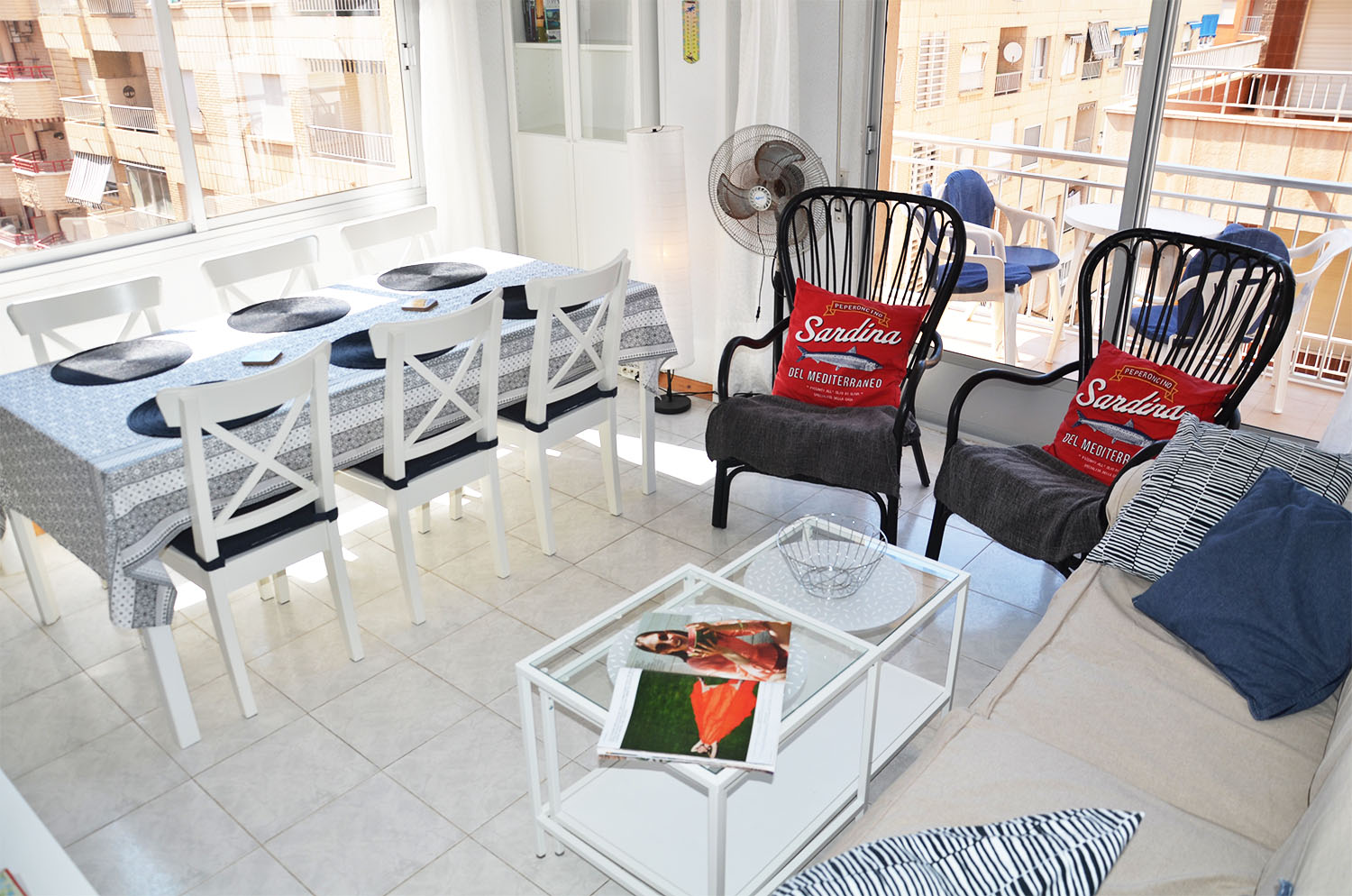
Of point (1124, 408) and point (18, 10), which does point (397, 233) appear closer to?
point (18, 10)

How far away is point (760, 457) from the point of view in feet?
10.6

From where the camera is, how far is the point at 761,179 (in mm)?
3762

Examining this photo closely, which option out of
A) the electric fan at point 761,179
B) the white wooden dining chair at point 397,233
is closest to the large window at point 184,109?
the white wooden dining chair at point 397,233

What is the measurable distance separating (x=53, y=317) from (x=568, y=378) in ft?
5.12

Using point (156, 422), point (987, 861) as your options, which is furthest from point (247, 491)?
point (987, 861)

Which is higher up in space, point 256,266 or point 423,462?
point 256,266

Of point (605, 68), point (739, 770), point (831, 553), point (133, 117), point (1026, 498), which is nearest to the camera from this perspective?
point (739, 770)

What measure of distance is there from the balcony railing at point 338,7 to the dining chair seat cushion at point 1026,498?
3240 mm

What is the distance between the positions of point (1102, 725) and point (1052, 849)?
600 millimetres

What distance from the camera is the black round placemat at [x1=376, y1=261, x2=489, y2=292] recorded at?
358 cm

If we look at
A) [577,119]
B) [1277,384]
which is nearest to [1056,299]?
[1277,384]

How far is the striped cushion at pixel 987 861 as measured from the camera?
4.42 ft

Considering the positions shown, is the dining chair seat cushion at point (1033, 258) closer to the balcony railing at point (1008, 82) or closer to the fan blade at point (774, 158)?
the balcony railing at point (1008, 82)

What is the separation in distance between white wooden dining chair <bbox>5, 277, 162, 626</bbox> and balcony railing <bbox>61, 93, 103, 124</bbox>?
946 mm
